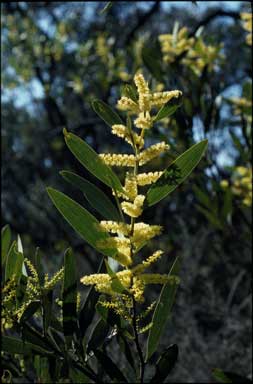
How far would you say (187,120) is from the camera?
2.47 m

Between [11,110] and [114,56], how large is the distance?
2.94 meters

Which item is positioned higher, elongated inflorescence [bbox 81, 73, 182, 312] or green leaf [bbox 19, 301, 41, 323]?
elongated inflorescence [bbox 81, 73, 182, 312]

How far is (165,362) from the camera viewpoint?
1057mm

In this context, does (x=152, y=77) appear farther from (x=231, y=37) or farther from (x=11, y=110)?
(x=231, y=37)

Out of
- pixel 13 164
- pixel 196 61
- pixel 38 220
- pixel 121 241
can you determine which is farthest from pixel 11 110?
pixel 121 241

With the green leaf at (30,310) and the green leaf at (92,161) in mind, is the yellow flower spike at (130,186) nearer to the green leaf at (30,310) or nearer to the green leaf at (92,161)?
the green leaf at (92,161)

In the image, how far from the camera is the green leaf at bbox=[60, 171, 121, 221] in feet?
3.08

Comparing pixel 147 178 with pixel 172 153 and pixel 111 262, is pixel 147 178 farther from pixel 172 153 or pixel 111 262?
pixel 172 153

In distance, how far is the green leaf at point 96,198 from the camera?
0.94 metres

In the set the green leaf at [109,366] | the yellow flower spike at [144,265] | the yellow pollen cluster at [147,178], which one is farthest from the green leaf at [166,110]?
the green leaf at [109,366]

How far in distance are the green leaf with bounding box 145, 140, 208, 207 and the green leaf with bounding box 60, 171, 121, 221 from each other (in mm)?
64

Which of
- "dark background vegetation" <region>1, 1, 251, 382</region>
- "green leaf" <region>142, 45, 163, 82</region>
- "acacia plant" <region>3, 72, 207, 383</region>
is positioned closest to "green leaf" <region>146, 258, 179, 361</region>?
"acacia plant" <region>3, 72, 207, 383</region>

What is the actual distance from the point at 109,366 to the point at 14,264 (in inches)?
10.5

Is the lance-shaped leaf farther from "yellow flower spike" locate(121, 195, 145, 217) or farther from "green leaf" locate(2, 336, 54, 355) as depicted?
"green leaf" locate(2, 336, 54, 355)
